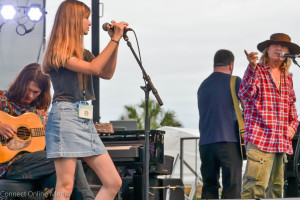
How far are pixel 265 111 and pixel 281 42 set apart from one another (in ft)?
2.61

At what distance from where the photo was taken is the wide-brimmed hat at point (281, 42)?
5445mm

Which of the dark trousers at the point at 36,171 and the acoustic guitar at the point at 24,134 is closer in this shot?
the dark trousers at the point at 36,171

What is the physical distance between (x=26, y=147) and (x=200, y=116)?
82.0 inches

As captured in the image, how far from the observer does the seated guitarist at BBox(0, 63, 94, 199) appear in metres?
4.68

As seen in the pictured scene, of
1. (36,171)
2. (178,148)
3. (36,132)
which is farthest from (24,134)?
(178,148)

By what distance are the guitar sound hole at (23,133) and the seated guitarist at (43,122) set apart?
2.7 inches

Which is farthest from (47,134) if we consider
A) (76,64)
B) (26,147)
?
(26,147)

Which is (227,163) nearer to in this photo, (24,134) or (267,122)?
(267,122)

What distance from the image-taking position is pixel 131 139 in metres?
5.99

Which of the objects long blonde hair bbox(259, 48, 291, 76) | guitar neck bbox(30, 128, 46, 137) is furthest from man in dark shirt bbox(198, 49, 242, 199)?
guitar neck bbox(30, 128, 46, 137)

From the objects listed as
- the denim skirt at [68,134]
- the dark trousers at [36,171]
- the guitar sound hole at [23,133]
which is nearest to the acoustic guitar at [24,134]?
the guitar sound hole at [23,133]

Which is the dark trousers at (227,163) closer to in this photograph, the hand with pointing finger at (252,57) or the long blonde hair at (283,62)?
the long blonde hair at (283,62)

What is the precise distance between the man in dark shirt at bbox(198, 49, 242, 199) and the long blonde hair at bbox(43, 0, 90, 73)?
2.36 meters

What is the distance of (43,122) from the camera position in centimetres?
509
